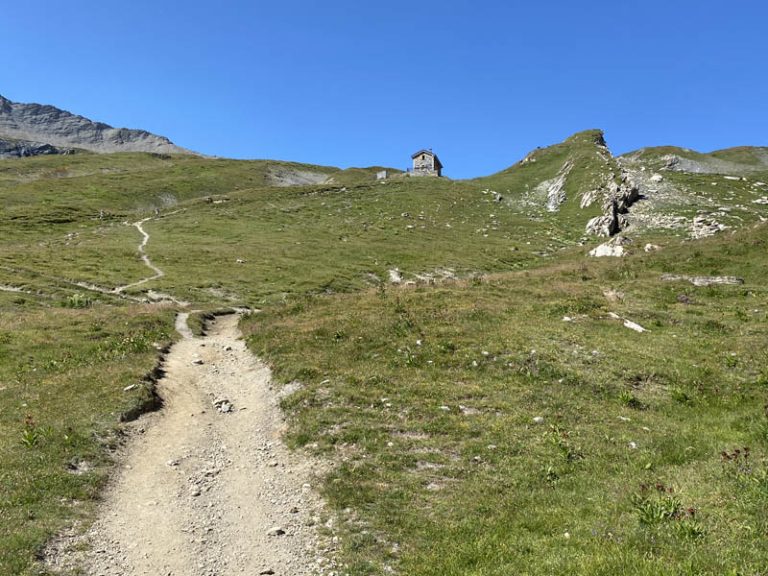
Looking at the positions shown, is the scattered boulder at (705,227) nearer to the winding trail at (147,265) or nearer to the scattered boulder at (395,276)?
the scattered boulder at (395,276)

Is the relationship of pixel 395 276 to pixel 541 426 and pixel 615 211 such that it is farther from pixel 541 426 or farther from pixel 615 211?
pixel 615 211

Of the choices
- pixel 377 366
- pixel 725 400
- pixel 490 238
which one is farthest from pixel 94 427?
pixel 490 238

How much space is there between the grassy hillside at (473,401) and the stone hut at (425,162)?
107m

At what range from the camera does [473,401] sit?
17406 millimetres

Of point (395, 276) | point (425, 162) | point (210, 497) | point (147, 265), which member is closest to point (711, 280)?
point (395, 276)

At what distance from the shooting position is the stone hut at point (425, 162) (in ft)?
496

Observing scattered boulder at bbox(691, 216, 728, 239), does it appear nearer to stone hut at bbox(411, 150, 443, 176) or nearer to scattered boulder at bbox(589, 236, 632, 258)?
scattered boulder at bbox(589, 236, 632, 258)

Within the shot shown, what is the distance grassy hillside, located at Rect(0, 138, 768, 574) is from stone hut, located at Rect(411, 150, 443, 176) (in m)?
107

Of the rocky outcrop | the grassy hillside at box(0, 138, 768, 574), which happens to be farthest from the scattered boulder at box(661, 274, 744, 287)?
the rocky outcrop

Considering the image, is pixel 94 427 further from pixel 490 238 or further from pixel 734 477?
pixel 490 238

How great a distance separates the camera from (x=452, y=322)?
2550cm

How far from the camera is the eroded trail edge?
10.8m

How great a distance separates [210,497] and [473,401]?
9286mm

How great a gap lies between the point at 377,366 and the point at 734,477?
13.2 m
